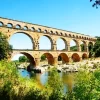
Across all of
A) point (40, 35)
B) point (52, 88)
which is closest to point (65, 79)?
point (52, 88)

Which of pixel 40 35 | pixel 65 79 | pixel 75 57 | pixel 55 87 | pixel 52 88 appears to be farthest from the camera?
pixel 75 57

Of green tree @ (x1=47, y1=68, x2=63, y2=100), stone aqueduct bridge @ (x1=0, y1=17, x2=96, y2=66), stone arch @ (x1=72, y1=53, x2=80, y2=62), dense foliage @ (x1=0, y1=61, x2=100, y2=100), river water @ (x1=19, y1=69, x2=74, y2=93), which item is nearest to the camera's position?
dense foliage @ (x1=0, y1=61, x2=100, y2=100)

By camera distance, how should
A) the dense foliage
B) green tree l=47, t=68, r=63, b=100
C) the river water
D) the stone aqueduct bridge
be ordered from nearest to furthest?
the dense foliage, green tree l=47, t=68, r=63, b=100, the river water, the stone aqueduct bridge

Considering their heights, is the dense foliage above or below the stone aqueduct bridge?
below

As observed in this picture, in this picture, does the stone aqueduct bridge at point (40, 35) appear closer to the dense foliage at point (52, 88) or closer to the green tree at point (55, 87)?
the dense foliage at point (52, 88)

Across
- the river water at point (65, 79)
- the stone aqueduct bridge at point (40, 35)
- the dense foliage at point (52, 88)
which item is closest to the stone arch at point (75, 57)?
the stone aqueduct bridge at point (40, 35)

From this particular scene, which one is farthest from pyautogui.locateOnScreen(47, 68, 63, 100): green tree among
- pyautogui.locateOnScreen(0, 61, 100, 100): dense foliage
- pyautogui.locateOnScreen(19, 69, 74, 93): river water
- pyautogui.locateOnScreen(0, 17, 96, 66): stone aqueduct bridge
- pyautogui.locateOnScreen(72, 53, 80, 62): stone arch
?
pyautogui.locateOnScreen(72, 53, 80, 62): stone arch

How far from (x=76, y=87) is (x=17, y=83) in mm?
8197

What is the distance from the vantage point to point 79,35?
7588 cm

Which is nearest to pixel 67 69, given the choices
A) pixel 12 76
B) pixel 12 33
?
pixel 12 33

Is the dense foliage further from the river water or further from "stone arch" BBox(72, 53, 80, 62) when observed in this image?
"stone arch" BBox(72, 53, 80, 62)

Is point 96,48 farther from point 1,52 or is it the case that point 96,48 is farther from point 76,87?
point 76,87

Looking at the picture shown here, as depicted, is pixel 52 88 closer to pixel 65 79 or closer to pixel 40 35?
pixel 65 79

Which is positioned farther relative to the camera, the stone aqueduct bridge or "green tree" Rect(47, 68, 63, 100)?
the stone aqueduct bridge
